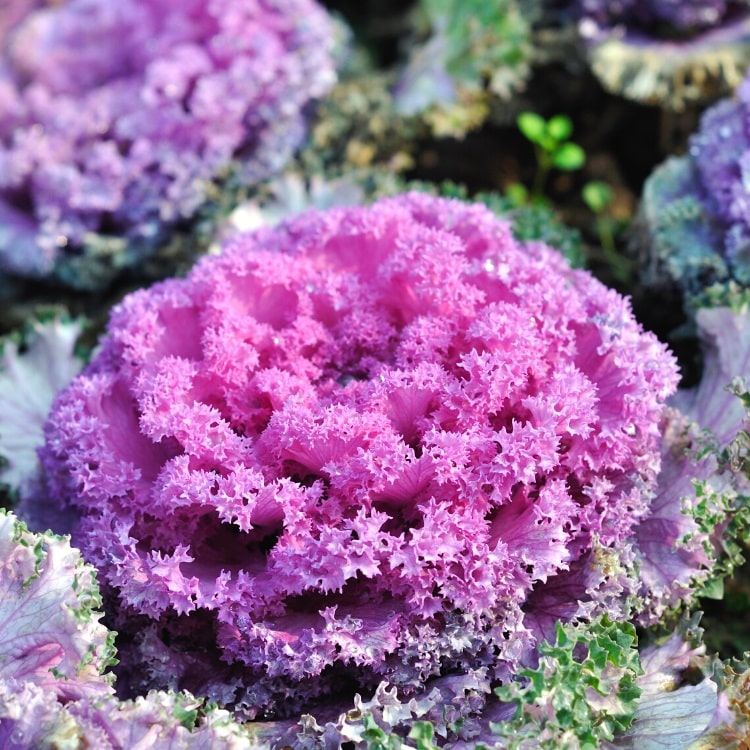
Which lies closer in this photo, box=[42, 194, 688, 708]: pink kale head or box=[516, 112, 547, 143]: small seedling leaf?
box=[42, 194, 688, 708]: pink kale head

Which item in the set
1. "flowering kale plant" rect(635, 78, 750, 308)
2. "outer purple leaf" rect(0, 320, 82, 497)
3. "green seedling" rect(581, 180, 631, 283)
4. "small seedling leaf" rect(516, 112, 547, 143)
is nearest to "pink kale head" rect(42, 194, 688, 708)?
"outer purple leaf" rect(0, 320, 82, 497)

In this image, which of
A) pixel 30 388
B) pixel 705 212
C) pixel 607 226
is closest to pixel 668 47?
pixel 607 226

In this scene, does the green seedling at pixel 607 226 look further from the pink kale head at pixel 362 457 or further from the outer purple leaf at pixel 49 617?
the outer purple leaf at pixel 49 617

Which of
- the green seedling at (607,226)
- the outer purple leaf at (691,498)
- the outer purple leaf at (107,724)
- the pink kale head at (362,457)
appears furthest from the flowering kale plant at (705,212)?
the outer purple leaf at (107,724)

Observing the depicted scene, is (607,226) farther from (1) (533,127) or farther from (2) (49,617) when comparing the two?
(2) (49,617)

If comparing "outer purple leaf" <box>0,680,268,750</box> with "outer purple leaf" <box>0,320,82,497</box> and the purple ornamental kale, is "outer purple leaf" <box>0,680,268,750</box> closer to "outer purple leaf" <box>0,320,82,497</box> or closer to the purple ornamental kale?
"outer purple leaf" <box>0,320,82,497</box>

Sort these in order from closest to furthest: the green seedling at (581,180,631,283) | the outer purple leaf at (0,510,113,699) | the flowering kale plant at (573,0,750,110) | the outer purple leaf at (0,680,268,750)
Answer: the outer purple leaf at (0,680,268,750) → the outer purple leaf at (0,510,113,699) → the green seedling at (581,180,631,283) → the flowering kale plant at (573,0,750,110)

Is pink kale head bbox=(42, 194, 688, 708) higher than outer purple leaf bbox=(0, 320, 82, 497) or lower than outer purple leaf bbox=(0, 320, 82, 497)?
higher

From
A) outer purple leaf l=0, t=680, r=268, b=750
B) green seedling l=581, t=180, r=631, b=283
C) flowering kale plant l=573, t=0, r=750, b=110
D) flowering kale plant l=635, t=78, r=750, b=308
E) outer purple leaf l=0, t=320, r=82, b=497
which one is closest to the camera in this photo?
outer purple leaf l=0, t=680, r=268, b=750
